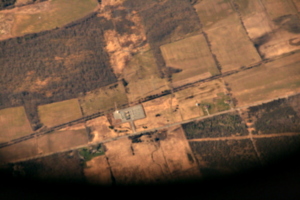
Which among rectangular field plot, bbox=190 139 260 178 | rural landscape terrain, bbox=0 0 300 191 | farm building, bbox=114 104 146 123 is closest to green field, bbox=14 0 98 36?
rural landscape terrain, bbox=0 0 300 191

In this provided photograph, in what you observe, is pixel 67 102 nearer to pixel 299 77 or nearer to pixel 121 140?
pixel 121 140

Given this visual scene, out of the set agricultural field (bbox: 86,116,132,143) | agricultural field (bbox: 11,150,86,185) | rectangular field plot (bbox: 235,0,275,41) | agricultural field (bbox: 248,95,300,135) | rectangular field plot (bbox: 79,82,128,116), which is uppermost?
rectangular field plot (bbox: 235,0,275,41)

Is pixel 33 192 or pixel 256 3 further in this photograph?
pixel 256 3

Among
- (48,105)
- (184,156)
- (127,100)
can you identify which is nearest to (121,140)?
(127,100)

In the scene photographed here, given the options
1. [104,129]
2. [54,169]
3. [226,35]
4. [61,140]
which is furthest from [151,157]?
[226,35]

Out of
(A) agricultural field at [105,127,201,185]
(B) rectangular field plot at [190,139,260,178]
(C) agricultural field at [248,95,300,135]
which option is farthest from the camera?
(A) agricultural field at [105,127,201,185]

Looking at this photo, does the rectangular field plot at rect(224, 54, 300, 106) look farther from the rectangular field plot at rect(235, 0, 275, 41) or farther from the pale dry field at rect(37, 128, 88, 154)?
the pale dry field at rect(37, 128, 88, 154)

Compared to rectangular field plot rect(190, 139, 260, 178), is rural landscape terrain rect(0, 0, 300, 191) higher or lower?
higher
